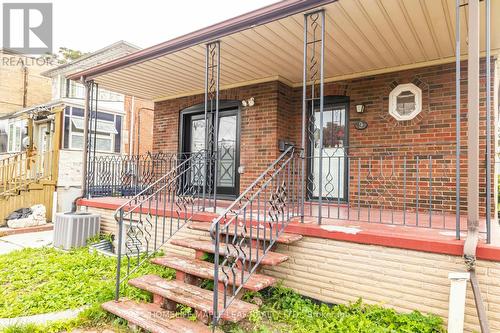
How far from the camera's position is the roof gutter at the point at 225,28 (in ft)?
11.1

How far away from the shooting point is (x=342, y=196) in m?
5.75

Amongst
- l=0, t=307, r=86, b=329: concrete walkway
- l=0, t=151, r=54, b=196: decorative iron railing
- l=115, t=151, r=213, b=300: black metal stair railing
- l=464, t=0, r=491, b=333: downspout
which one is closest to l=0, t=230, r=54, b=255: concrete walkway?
l=115, t=151, r=213, b=300: black metal stair railing

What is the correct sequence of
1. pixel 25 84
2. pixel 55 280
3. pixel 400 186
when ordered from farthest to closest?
pixel 25 84
pixel 400 186
pixel 55 280

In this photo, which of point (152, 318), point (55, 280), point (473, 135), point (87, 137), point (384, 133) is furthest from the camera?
point (87, 137)

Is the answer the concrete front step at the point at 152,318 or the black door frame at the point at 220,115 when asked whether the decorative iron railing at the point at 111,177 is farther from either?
the concrete front step at the point at 152,318

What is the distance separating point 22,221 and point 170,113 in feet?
13.9

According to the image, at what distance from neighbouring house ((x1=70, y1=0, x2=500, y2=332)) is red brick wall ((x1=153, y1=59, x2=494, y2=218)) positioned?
21 millimetres

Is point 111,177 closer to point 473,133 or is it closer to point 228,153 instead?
point 228,153

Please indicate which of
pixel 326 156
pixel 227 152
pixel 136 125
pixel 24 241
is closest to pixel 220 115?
pixel 227 152

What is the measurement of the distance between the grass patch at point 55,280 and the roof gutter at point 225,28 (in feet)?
10.1

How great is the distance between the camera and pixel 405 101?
16.7 feet

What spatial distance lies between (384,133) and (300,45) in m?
2.06

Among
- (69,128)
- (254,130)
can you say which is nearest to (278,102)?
(254,130)

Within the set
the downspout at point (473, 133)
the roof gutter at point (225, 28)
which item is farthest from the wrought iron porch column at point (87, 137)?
the downspout at point (473, 133)
